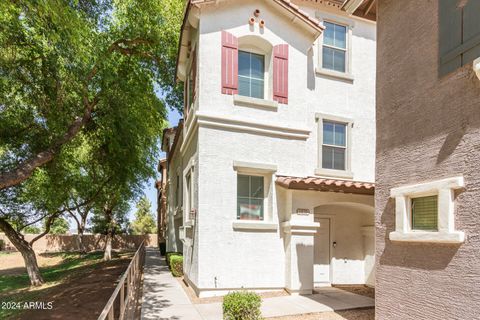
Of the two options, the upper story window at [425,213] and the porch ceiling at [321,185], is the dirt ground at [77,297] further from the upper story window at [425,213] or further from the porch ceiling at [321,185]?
the upper story window at [425,213]

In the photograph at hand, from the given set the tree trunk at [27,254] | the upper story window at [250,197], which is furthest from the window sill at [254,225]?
the tree trunk at [27,254]

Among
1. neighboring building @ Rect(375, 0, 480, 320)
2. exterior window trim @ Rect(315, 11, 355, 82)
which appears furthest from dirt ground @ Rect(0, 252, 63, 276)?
neighboring building @ Rect(375, 0, 480, 320)

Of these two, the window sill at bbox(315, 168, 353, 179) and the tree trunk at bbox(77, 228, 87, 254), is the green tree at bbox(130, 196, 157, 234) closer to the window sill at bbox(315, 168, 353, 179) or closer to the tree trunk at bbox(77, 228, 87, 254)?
the tree trunk at bbox(77, 228, 87, 254)

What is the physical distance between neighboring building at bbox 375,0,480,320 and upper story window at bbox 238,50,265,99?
4.49 meters

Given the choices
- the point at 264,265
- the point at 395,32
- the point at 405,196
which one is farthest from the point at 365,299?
the point at 395,32

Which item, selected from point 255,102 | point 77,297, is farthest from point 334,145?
point 77,297

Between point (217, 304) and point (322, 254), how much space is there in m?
4.64

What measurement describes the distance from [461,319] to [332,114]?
8193mm

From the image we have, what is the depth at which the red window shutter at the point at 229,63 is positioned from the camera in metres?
9.73

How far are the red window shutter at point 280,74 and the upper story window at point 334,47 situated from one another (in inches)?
85.0

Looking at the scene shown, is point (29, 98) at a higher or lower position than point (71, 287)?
higher

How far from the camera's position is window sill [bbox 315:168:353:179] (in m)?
11.0

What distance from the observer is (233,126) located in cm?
966

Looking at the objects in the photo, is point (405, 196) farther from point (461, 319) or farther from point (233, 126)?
point (233, 126)
